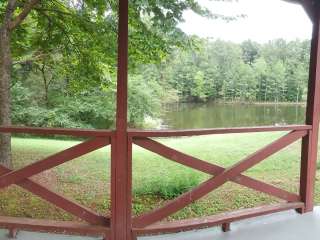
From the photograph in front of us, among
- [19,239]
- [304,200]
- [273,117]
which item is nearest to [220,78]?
[273,117]

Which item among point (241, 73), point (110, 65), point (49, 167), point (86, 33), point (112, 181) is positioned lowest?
point (112, 181)

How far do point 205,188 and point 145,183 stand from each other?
2.24 metres

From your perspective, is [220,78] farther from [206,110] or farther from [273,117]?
[273,117]

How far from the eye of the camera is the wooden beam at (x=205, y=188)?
2580mm

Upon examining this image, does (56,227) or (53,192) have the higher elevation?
(53,192)

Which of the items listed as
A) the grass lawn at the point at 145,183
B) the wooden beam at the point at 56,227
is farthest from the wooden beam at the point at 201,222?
the grass lawn at the point at 145,183

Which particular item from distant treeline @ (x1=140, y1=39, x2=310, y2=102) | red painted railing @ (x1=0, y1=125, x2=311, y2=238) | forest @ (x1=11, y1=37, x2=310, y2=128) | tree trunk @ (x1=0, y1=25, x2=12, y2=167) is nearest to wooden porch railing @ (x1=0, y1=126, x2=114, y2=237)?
red painted railing @ (x1=0, y1=125, x2=311, y2=238)

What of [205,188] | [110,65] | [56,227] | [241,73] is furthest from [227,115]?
[56,227]

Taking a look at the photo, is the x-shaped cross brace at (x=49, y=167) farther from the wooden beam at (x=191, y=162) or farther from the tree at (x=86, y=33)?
the tree at (x=86, y=33)

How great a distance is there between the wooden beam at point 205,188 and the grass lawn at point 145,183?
122cm

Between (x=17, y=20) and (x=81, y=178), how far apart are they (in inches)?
96.0

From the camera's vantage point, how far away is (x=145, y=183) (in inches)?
189

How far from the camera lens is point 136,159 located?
258 inches

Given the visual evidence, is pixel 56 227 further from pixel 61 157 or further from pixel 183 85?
pixel 183 85
